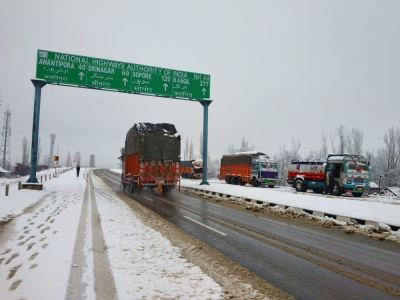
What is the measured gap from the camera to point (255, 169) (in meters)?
31.9

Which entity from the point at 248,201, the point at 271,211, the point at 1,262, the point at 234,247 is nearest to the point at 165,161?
the point at 248,201

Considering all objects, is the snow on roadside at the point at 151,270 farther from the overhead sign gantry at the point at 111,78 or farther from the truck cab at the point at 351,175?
the truck cab at the point at 351,175

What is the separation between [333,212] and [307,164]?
1578 cm

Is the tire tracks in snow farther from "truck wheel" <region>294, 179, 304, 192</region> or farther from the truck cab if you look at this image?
"truck wheel" <region>294, 179, 304, 192</region>

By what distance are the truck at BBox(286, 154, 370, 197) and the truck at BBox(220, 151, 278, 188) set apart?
535cm

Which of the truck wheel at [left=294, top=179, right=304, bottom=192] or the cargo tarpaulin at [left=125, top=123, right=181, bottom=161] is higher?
the cargo tarpaulin at [left=125, top=123, right=181, bottom=161]

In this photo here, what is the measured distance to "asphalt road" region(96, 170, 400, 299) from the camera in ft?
15.5

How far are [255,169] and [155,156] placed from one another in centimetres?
1557

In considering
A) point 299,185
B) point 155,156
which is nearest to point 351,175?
point 299,185

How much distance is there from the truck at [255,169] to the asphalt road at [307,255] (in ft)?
68.5

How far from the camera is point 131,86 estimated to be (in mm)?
22844

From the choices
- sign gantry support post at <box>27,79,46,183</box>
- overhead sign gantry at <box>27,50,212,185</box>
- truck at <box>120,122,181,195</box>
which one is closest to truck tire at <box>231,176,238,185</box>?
overhead sign gantry at <box>27,50,212,185</box>

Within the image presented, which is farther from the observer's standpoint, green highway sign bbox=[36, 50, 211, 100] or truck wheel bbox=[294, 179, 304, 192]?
truck wheel bbox=[294, 179, 304, 192]

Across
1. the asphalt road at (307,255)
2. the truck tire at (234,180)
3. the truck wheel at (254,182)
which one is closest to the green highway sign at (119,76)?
the truck wheel at (254,182)
